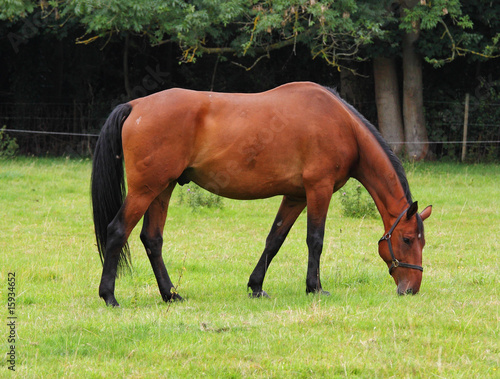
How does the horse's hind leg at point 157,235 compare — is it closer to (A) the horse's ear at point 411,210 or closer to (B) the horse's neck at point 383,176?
(B) the horse's neck at point 383,176

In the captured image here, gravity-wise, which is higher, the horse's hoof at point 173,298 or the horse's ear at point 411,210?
the horse's ear at point 411,210

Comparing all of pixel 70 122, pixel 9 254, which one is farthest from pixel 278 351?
pixel 70 122

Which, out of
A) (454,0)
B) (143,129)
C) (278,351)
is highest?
(454,0)

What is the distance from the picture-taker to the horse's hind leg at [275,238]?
20.9 feet

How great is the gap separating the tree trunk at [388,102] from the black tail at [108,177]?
14.1 metres

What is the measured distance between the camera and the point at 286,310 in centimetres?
549

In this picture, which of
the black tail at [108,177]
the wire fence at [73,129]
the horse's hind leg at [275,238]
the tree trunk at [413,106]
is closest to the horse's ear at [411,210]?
the horse's hind leg at [275,238]

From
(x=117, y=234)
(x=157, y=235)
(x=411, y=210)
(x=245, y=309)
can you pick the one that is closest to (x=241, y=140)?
(x=157, y=235)

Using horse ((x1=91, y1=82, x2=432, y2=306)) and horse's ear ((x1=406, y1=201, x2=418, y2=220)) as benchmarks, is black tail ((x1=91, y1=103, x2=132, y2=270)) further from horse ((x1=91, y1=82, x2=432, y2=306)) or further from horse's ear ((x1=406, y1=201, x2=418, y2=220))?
horse's ear ((x1=406, y1=201, x2=418, y2=220))

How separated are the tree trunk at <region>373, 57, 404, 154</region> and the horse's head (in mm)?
13335

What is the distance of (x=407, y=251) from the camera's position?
20.2 feet

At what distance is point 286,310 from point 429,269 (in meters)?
2.62

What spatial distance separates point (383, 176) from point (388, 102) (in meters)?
13.5

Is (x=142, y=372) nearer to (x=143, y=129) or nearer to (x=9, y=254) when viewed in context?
(x=143, y=129)
